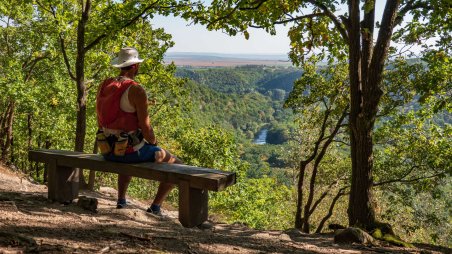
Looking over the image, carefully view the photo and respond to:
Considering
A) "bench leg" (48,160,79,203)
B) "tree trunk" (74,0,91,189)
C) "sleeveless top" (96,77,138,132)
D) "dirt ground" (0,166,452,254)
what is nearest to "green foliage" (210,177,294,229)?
"tree trunk" (74,0,91,189)

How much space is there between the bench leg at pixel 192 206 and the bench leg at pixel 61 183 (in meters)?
1.84

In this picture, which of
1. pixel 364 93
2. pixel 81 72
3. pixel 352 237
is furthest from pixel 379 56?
pixel 81 72

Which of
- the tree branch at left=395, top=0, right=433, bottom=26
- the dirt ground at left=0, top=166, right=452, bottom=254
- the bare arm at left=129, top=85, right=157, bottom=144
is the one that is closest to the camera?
Answer: the dirt ground at left=0, top=166, right=452, bottom=254

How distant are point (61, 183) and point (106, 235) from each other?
1904 mm

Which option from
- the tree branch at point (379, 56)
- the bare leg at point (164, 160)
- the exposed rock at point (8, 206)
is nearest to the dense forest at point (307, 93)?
the tree branch at point (379, 56)

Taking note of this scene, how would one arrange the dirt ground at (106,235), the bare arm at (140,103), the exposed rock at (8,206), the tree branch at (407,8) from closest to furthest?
the dirt ground at (106,235), the exposed rock at (8,206), the bare arm at (140,103), the tree branch at (407,8)

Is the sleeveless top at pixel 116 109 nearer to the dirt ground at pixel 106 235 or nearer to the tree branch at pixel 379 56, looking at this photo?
the dirt ground at pixel 106 235

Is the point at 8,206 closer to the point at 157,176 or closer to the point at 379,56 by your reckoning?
the point at 157,176

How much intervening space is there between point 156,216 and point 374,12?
5.20 metres

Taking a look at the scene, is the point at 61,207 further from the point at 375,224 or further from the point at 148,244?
the point at 375,224

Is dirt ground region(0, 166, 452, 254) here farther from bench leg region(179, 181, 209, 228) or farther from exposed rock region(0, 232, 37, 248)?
bench leg region(179, 181, 209, 228)

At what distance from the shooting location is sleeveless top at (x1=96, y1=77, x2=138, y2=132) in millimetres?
4773

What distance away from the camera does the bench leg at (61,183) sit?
552cm

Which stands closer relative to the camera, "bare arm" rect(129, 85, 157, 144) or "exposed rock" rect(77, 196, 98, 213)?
"bare arm" rect(129, 85, 157, 144)
